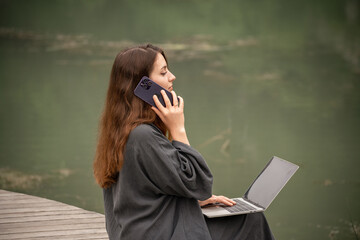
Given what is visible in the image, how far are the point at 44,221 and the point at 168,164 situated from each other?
1497mm

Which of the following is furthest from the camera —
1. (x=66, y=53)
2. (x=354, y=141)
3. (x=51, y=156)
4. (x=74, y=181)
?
(x=66, y=53)

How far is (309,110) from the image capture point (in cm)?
841

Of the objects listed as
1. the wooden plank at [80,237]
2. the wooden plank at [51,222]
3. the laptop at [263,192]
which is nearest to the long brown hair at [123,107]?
the laptop at [263,192]

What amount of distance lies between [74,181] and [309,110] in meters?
3.84

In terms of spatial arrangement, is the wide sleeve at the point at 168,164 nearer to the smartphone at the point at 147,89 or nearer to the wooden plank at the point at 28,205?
the smartphone at the point at 147,89

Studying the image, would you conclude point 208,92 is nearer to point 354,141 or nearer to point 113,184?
point 354,141

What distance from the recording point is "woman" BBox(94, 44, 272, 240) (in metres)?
1.79

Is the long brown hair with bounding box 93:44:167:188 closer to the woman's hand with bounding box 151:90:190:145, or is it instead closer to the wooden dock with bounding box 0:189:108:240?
the woman's hand with bounding box 151:90:190:145

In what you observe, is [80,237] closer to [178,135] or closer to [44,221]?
[44,221]

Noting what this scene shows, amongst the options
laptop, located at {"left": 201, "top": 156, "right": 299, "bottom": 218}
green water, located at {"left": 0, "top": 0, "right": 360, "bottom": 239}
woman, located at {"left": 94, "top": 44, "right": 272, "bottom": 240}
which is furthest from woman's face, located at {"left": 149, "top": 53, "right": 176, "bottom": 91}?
green water, located at {"left": 0, "top": 0, "right": 360, "bottom": 239}

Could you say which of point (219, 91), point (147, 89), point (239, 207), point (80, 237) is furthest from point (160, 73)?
point (219, 91)

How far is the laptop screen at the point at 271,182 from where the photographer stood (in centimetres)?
204

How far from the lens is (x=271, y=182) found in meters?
2.10

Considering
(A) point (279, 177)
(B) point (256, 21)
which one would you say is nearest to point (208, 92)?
(B) point (256, 21)
